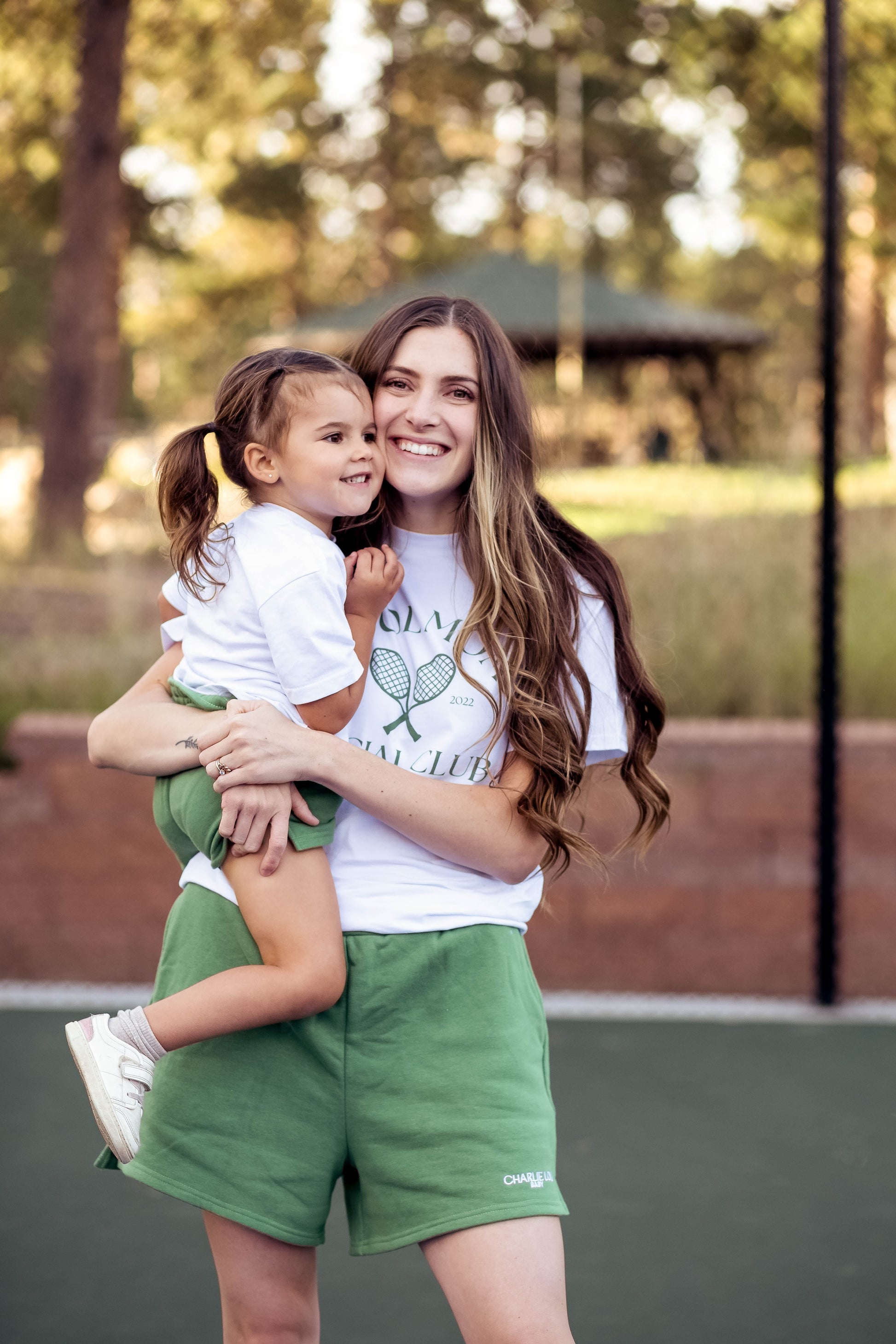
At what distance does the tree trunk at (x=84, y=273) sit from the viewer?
8.09 m

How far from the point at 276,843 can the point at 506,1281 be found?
0.53 m

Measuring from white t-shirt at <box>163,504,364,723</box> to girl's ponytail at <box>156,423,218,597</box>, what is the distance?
0.06 feet

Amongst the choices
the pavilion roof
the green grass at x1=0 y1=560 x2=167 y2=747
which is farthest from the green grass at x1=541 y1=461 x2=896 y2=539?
the pavilion roof

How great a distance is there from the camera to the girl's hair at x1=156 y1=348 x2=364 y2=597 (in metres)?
1.75

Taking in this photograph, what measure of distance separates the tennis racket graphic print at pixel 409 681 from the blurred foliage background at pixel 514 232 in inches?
21.4

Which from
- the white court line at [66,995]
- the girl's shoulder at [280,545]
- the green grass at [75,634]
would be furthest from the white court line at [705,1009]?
the girl's shoulder at [280,545]

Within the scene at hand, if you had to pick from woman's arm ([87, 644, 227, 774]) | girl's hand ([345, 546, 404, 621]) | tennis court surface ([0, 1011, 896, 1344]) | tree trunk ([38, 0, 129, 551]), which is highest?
tree trunk ([38, 0, 129, 551])

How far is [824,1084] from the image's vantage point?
13.0 feet

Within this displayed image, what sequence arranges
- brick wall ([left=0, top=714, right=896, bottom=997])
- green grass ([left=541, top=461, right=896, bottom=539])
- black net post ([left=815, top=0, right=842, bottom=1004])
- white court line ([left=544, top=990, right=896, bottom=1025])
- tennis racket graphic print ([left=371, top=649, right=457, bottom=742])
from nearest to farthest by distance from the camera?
tennis racket graphic print ([left=371, top=649, right=457, bottom=742]) → white court line ([left=544, top=990, right=896, bottom=1025]) → black net post ([left=815, top=0, right=842, bottom=1004]) → brick wall ([left=0, top=714, right=896, bottom=997]) → green grass ([left=541, top=461, right=896, bottom=539])

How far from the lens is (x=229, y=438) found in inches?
70.9

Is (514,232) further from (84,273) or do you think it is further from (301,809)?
(301,809)

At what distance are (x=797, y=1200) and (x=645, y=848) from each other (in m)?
1.62

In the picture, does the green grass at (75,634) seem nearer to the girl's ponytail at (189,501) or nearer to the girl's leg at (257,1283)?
the girl's ponytail at (189,501)

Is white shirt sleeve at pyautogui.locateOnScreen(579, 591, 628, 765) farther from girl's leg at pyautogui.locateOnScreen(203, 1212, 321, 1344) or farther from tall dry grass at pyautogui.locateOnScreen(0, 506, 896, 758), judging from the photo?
tall dry grass at pyautogui.locateOnScreen(0, 506, 896, 758)
